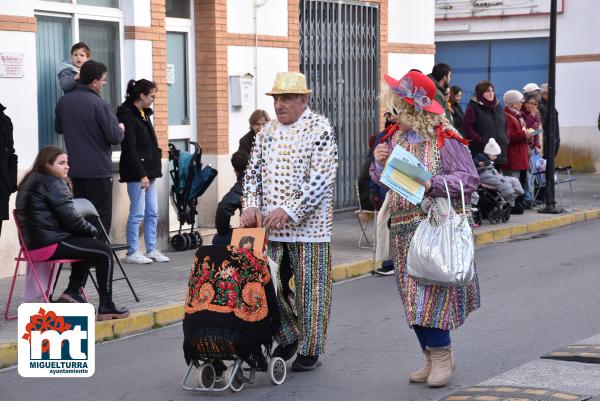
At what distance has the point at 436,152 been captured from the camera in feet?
23.9

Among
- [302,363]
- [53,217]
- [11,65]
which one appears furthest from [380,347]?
[11,65]

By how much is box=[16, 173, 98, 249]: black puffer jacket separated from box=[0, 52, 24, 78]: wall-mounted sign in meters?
2.82

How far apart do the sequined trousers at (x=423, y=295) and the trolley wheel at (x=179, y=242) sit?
21.5 ft

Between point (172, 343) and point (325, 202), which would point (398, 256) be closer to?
point (325, 202)

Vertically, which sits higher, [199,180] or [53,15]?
[53,15]

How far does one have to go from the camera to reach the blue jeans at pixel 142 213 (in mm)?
12562

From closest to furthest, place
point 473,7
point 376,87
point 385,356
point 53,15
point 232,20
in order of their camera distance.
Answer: point 385,356, point 53,15, point 232,20, point 376,87, point 473,7

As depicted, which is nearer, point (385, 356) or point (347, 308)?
point (385, 356)

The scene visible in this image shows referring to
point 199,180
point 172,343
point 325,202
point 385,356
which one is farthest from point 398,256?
point 199,180

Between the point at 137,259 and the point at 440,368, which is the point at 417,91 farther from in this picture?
the point at 137,259

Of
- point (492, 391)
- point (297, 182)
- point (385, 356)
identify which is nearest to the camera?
point (492, 391)

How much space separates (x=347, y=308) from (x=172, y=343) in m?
1.94

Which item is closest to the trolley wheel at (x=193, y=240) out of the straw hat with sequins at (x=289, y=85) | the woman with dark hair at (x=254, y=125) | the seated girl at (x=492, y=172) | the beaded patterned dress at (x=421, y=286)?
the woman with dark hair at (x=254, y=125)

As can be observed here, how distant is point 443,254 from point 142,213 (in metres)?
6.27
